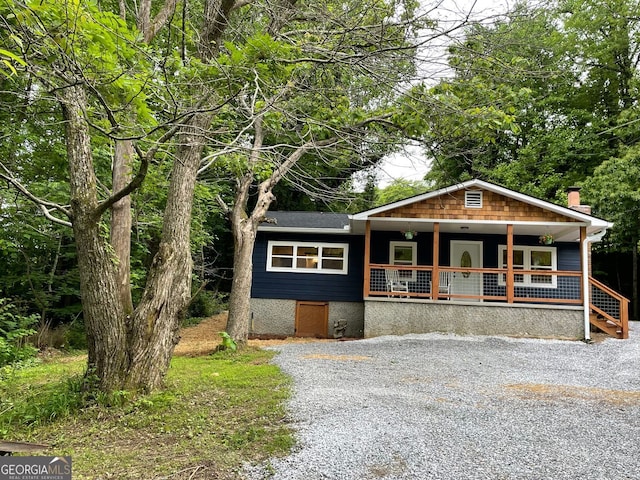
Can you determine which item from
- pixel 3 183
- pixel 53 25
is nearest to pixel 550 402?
pixel 53 25

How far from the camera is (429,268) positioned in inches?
436

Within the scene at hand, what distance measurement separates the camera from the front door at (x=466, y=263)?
12.6 metres

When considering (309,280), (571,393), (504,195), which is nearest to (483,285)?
(504,195)

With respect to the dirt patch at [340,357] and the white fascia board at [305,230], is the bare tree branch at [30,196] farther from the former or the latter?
the white fascia board at [305,230]

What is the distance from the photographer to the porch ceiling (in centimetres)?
1107

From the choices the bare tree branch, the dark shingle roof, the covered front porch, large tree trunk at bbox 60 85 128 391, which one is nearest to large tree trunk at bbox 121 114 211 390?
large tree trunk at bbox 60 85 128 391

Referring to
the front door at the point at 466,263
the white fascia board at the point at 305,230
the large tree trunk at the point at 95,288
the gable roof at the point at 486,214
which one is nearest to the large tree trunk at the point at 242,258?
the white fascia board at the point at 305,230

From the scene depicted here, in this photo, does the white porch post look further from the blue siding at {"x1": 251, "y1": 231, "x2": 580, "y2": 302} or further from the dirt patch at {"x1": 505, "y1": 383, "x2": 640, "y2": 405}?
the dirt patch at {"x1": 505, "y1": 383, "x2": 640, "y2": 405}

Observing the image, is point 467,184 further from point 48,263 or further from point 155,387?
point 48,263

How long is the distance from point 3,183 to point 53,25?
4.63 metres

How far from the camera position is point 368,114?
8922 mm

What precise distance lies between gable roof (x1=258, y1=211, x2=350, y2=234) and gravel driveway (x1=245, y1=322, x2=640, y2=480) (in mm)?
5191

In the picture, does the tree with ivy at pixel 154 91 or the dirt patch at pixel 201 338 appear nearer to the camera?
the tree with ivy at pixel 154 91

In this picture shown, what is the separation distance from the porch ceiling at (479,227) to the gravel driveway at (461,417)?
3.99 meters
